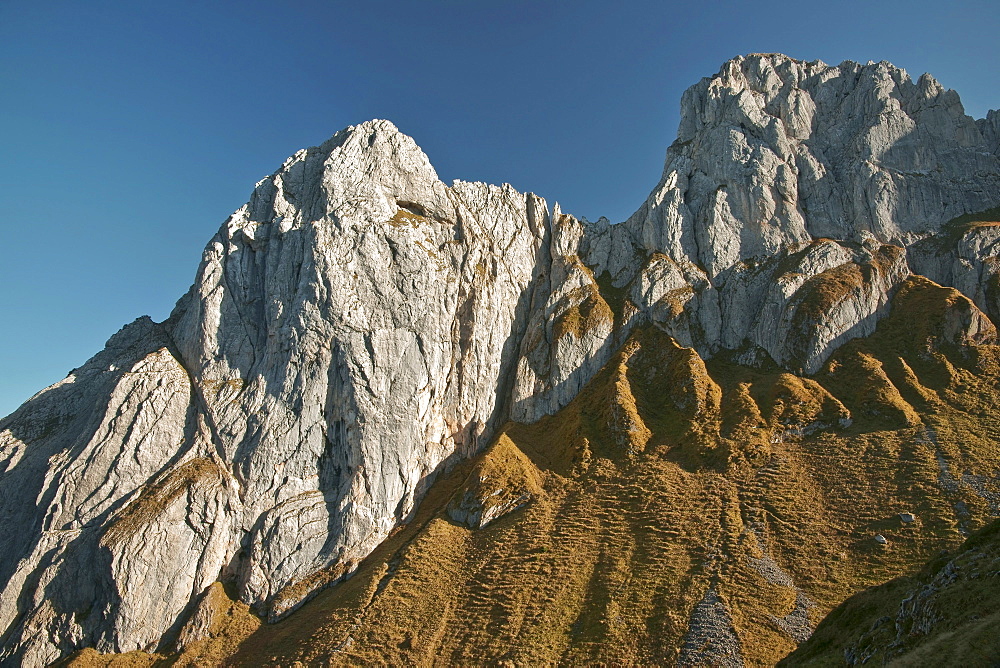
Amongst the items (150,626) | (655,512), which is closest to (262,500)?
(150,626)

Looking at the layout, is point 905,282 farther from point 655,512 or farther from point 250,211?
point 250,211

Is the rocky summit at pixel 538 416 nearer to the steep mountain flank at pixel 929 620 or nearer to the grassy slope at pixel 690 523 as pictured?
the grassy slope at pixel 690 523

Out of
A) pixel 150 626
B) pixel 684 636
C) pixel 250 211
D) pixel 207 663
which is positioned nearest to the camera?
pixel 684 636

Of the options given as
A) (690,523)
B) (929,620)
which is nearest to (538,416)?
(690,523)

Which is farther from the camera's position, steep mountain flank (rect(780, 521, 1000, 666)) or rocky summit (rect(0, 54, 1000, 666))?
rocky summit (rect(0, 54, 1000, 666))

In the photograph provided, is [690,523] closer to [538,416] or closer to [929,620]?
[538,416]

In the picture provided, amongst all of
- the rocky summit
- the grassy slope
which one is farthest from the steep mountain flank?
the grassy slope

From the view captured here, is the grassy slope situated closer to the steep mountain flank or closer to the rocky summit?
the rocky summit
